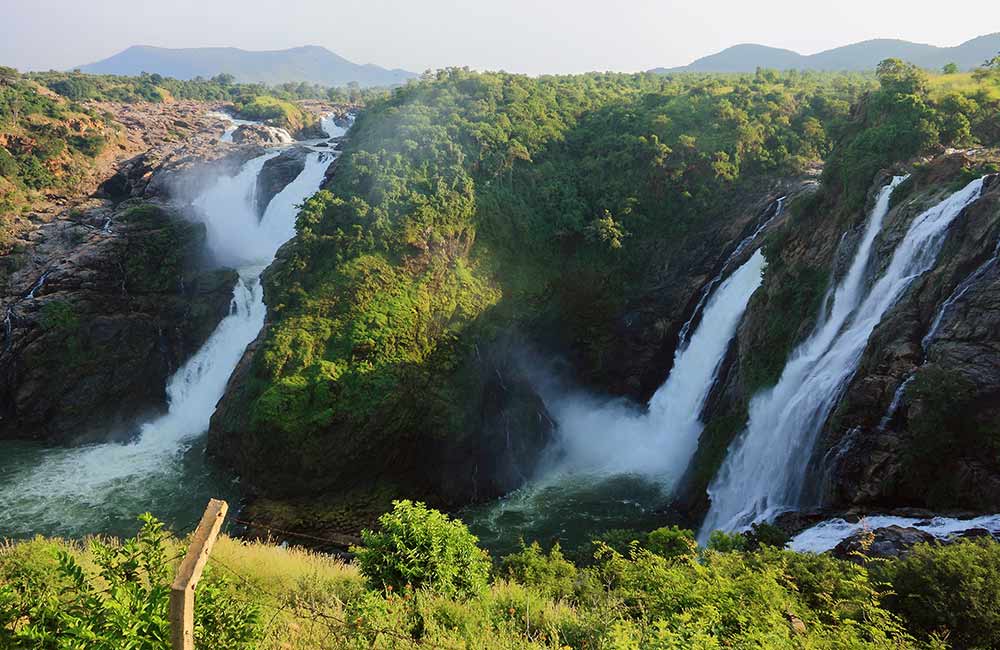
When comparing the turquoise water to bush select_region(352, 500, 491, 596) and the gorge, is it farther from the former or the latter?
bush select_region(352, 500, 491, 596)

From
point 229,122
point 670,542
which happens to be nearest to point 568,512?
point 670,542

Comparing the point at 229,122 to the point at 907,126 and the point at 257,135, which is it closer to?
the point at 257,135

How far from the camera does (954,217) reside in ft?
44.7

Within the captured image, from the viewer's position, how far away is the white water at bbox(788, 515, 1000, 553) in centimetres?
1034

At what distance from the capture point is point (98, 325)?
88.0 ft

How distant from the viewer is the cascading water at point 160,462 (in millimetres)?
19688

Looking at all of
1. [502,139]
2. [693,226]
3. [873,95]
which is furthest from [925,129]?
[502,139]

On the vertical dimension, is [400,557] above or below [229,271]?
below

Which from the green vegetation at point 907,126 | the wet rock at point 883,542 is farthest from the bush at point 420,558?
the green vegetation at point 907,126

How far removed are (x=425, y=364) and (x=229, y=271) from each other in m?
13.5

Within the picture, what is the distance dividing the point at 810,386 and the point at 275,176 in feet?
104

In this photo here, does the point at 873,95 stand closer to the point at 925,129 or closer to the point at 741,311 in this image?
the point at 925,129

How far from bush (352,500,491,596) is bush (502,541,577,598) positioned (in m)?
1.32

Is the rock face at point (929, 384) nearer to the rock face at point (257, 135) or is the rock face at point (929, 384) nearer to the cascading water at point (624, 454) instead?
the cascading water at point (624, 454)
